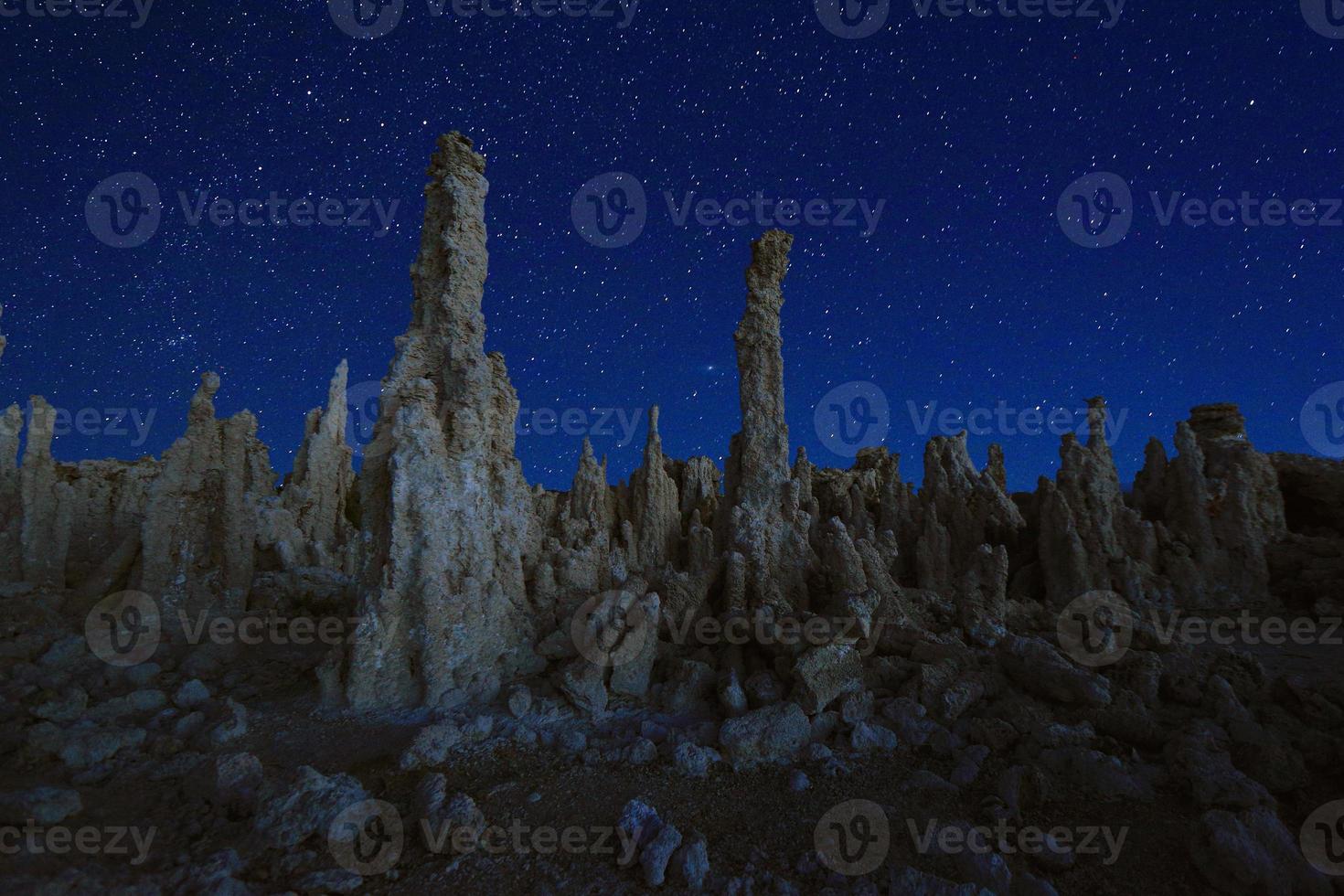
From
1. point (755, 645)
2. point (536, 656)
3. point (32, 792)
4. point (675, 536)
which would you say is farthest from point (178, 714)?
point (675, 536)

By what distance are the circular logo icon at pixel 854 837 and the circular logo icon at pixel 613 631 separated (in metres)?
4.37

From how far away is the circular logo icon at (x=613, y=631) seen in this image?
10164mm

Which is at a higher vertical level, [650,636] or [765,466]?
[765,466]

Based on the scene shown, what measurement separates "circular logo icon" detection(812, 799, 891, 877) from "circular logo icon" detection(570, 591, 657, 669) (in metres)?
4.37

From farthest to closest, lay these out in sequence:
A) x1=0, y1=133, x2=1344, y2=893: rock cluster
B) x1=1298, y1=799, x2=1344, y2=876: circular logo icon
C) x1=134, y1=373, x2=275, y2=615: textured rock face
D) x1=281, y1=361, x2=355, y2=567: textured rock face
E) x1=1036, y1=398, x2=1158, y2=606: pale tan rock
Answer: x1=281, y1=361, x2=355, y2=567: textured rock face, x1=1036, y1=398, x2=1158, y2=606: pale tan rock, x1=134, y1=373, x2=275, y2=615: textured rock face, x1=0, y1=133, x2=1344, y2=893: rock cluster, x1=1298, y1=799, x2=1344, y2=876: circular logo icon

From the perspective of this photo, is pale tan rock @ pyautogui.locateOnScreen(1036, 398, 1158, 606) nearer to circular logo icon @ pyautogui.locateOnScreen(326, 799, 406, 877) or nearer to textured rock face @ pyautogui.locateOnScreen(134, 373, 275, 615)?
circular logo icon @ pyautogui.locateOnScreen(326, 799, 406, 877)

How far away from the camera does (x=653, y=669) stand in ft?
36.0

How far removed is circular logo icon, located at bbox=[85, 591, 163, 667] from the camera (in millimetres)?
10750

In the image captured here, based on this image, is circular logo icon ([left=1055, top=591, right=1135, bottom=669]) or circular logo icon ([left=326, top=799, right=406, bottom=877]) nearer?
circular logo icon ([left=326, top=799, right=406, bottom=877])

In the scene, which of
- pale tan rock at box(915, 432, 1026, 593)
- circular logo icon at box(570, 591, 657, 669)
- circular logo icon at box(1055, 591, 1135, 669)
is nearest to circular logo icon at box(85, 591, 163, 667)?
circular logo icon at box(570, 591, 657, 669)

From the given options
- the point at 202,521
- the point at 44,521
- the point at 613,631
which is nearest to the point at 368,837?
the point at 613,631

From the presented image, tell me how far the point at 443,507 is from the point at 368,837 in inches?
216

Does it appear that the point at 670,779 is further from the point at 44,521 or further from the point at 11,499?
the point at 11,499

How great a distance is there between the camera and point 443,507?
410 inches
